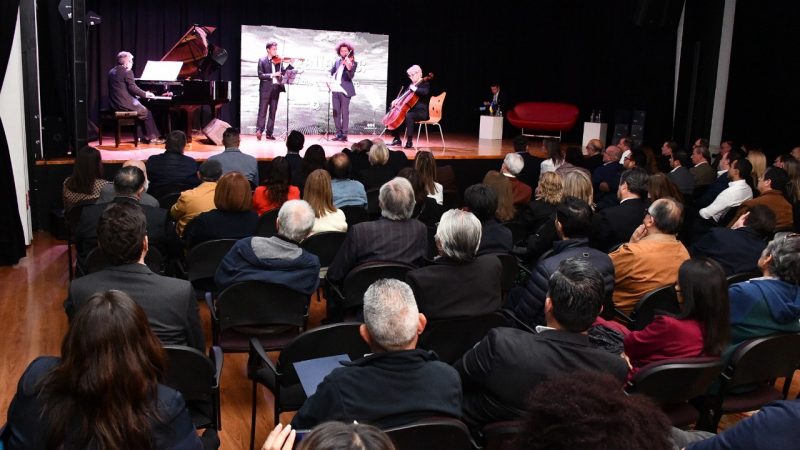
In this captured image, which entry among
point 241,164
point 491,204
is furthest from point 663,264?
point 241,164

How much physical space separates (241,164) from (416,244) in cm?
307

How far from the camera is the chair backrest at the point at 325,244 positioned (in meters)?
4.78

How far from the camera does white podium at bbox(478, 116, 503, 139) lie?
14.6 m

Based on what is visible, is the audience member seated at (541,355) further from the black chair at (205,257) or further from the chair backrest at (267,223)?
the chair backrest at (267,223)

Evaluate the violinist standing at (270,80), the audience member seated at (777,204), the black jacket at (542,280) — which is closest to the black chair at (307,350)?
the black jacket at (542,280)

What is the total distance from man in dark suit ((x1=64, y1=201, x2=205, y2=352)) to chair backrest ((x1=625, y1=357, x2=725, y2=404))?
187cm

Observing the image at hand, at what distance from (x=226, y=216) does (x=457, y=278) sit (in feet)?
6.05

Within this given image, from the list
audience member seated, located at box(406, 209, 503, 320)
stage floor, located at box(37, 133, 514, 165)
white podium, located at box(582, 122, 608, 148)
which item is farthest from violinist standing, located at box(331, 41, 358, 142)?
audience member seated, located at box(406, 209, 503, 320)

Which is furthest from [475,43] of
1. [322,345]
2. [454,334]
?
[322,345]

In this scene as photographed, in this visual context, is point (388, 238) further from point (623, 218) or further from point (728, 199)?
point (728, 199)

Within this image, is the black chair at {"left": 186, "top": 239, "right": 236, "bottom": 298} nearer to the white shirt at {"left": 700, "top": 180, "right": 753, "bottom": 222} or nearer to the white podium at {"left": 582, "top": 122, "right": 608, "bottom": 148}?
the white shirt at {"left": 700, "top": 180, "right": 753, "bottom": 222}

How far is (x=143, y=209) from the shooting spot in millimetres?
4656

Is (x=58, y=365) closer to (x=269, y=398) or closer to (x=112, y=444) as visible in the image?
(x=112, y=444)

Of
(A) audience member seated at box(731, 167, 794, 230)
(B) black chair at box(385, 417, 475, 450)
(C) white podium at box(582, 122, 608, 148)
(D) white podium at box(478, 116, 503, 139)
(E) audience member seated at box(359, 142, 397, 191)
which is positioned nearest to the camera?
(B) black chair at box(385, 417, 475, 450)
